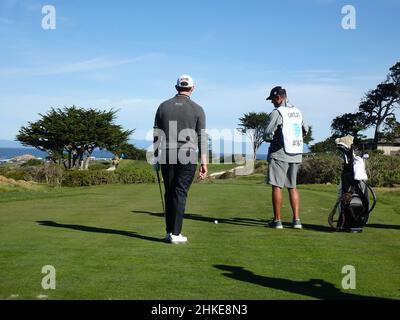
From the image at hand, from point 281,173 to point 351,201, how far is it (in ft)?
3.76

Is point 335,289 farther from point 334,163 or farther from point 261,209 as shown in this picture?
point 334,163

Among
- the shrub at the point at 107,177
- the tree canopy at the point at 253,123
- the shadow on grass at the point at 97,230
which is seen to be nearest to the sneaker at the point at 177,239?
the shadow on grass at the point at 97,230

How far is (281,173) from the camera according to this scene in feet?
28.9

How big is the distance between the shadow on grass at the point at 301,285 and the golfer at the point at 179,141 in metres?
2.08

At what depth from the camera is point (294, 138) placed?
875cm

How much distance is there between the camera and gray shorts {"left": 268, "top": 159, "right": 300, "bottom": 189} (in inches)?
346

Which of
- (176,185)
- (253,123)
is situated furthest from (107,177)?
(253,123)

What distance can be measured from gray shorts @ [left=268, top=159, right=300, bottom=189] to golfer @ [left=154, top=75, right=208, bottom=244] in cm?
171

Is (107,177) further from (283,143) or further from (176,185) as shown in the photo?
(176,185)

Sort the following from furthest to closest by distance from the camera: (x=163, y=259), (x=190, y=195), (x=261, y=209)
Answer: (x=190, y=195), (x=261, y=209), (x=163, y=259)

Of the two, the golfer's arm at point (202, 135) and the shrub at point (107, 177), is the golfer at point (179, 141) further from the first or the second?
the shrub at point (107, 177)

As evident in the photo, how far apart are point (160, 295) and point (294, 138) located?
15.6ft

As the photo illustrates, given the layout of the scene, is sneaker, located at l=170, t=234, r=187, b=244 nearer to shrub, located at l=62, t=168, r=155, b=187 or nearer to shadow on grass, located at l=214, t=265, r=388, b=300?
shadow on grass, located at l=214, t=265, r=388, b=300
